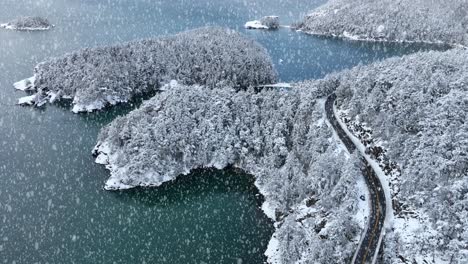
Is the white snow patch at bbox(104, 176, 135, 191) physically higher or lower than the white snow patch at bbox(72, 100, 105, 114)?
higher

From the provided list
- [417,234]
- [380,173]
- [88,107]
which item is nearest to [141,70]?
[88,107]

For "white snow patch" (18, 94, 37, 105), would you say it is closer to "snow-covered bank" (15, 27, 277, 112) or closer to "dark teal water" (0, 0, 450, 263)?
"snow-covered bank" (15, 27, 277, 112)

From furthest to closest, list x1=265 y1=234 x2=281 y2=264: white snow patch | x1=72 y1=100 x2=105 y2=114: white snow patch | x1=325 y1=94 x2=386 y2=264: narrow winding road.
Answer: x1=72 y1=100 x2=105 y2=114: white snow patch → x1=265 y1=234 x2=281 y2=264: white snow patch → x1=325 y1=94 x2=386 y2=264: narrow winding road

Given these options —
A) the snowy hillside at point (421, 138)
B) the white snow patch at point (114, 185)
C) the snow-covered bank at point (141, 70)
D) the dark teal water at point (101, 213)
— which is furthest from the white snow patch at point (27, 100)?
the snowy hillside at point (421, 138)

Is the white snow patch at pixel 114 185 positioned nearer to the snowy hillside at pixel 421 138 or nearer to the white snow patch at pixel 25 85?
the snowy hillside at pixel 421 138

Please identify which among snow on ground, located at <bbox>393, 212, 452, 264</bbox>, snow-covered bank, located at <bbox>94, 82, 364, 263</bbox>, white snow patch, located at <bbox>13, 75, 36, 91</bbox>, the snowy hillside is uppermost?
the snowy hillside

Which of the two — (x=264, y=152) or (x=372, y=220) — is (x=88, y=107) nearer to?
(x=264, y=152)

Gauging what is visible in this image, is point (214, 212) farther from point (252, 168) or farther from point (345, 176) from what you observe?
point (345, 176)

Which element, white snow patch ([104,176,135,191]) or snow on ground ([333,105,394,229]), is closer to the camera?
snow on ground ([333,105,394,229])

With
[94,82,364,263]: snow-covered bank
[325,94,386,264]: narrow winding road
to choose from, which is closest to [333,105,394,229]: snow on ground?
[325,94,386,264]: narrow winding road
